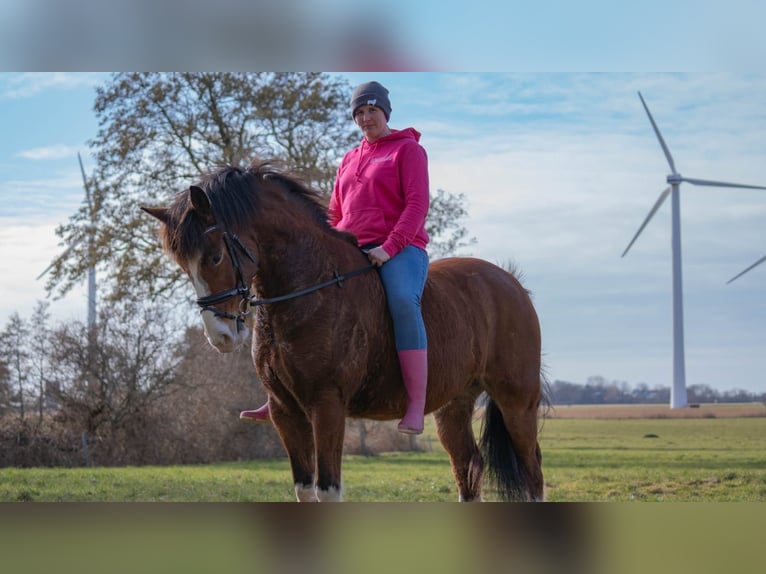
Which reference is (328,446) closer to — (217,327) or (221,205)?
(217,327)

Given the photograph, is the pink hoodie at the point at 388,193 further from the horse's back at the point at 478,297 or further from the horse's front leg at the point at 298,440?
the horse's front leg at the point at 298,440

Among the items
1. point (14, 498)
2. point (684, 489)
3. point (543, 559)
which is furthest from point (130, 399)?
point (543, 559)


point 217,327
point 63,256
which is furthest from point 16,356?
point 217,327

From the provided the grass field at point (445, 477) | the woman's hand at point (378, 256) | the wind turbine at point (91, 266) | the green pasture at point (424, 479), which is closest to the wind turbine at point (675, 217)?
the grass field at point (445, 477)

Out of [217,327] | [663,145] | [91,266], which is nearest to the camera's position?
[217,327]

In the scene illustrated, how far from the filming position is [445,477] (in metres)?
Answer: 14.8

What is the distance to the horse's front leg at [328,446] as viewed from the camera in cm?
481

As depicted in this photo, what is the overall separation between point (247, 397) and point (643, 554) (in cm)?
1800

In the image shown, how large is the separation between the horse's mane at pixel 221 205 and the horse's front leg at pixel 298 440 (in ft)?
3.63

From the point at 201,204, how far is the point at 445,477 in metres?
10.9

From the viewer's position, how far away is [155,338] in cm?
2069

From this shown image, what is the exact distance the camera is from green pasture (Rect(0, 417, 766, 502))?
11.4m

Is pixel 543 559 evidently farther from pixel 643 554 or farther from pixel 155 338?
pixel 155 338

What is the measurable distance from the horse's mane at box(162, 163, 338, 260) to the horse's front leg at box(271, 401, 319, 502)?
111 cm
